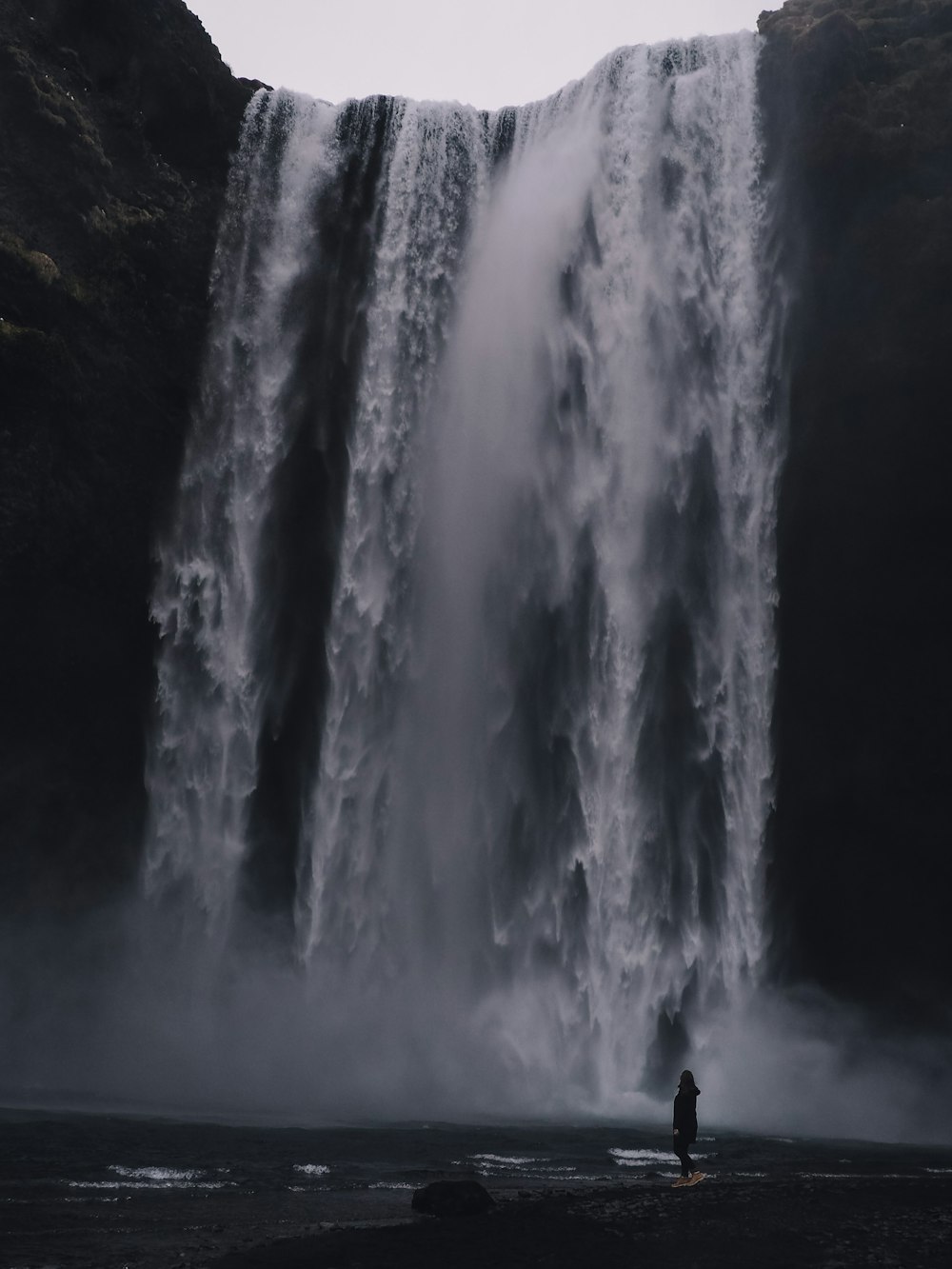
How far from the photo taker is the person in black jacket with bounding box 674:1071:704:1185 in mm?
13641

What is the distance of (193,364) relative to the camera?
27375 millimetres

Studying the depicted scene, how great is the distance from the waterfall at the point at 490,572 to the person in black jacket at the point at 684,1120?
9792 millimetres

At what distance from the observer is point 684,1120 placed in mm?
13742

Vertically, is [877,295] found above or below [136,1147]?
above

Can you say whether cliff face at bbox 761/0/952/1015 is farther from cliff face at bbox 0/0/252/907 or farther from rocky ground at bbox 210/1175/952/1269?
cliff face at bbox 0/0/252/907

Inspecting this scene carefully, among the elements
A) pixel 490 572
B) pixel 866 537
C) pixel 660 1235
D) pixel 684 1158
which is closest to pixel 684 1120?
pixel 684 1158

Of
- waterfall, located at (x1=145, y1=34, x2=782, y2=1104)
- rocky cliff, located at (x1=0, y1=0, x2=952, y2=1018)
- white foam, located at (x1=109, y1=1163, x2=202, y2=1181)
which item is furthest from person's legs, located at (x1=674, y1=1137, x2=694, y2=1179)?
rocky cliff, located at (x1=0, y1=0, x2=952, y2=1018)

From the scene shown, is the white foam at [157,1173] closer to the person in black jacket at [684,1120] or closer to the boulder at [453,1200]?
the boulder at [453,1200]

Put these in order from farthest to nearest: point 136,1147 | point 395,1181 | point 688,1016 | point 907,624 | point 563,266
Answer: point 563,266 → point 907,624 → point 688,1016 → point 136,1147 → point 395,1181

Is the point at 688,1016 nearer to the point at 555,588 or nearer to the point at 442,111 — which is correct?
the point at 555,588

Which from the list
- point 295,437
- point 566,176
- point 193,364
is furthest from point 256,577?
point 566,176

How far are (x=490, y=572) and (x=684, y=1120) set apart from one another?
50.6 ft

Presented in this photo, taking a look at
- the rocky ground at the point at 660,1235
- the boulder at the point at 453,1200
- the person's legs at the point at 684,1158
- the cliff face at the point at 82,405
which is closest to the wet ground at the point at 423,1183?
the rocky ground at the point at 660,1235

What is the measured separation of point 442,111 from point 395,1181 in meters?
24.4
